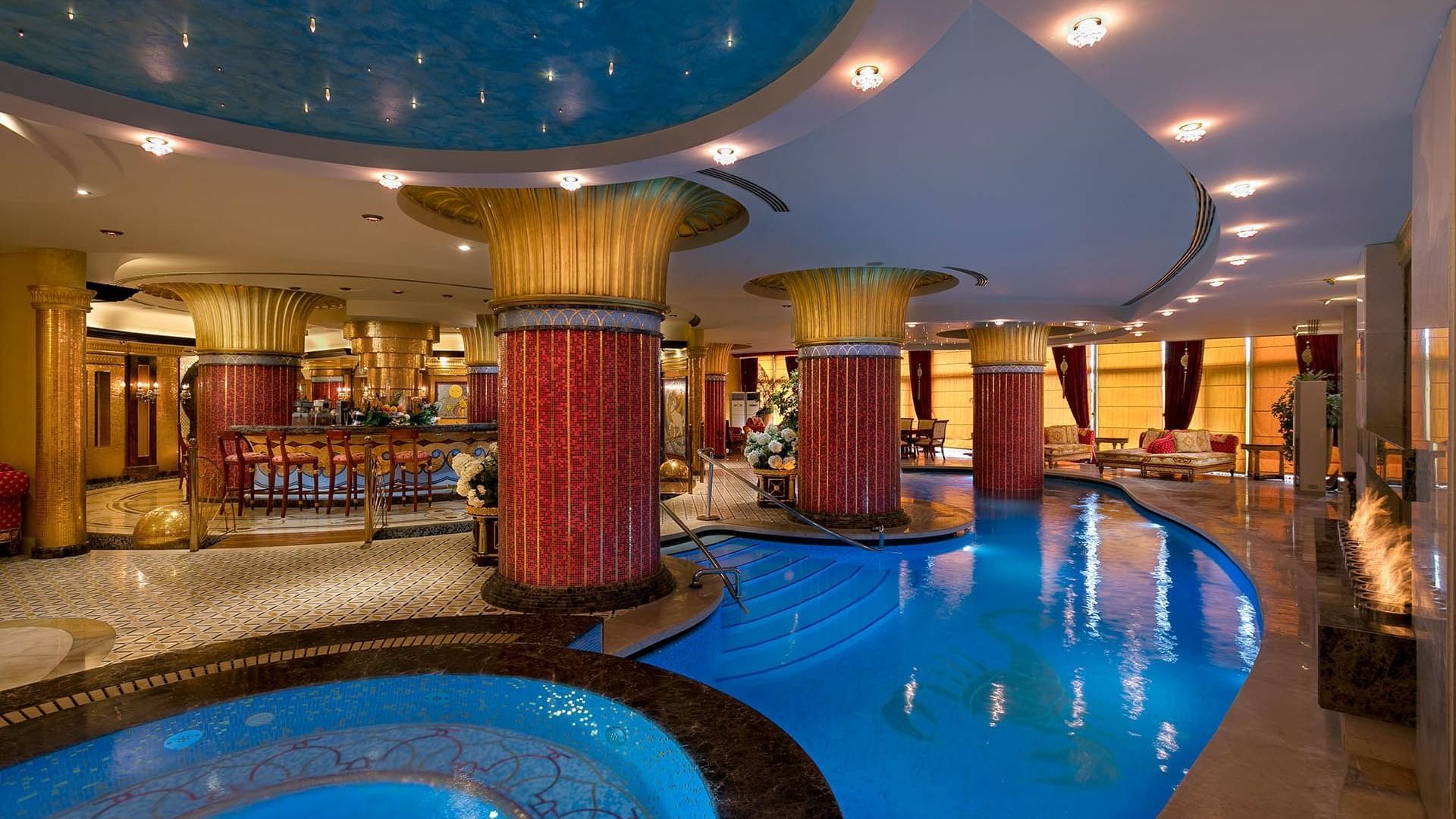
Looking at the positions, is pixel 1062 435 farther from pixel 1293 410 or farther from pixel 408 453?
pixel 408 453

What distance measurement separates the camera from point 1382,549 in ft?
15.2

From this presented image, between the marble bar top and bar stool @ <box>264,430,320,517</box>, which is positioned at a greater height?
the marble bar top

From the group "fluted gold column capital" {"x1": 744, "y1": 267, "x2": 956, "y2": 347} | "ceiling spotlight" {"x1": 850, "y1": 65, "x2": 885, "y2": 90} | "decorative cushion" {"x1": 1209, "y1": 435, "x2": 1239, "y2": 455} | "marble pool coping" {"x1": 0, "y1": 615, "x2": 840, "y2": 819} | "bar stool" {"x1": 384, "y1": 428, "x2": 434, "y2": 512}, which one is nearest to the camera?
"marble pool coping" {"x1": 0, "y1": 615, "x2": 840, "y2": 819}

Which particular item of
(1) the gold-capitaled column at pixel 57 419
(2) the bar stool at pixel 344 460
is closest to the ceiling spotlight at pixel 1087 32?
(2) the bar stool at pixel 344 460

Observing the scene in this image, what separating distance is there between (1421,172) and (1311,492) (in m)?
10.9

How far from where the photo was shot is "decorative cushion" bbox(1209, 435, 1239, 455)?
47.4ft

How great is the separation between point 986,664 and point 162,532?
25.9 ft

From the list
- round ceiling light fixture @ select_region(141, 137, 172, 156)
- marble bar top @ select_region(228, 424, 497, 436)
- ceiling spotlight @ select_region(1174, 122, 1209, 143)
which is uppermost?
ceiling spotlight @ select_region(1174, 122, 1209, 143)

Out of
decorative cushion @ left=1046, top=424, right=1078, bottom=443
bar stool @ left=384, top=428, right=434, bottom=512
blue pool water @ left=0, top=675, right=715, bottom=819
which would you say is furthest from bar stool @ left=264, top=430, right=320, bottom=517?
decorative cushion @ left=1046, top=424, right=1078, bottom=443


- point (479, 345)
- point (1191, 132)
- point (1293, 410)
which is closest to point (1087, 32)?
point (1191, 132)

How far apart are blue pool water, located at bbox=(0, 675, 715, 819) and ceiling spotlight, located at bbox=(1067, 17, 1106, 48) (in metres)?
2.99

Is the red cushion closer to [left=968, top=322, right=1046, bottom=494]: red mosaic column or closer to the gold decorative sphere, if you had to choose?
[left=968, top=322, right=1046, bottom=494]: red mosaic column

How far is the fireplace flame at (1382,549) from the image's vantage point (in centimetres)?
357

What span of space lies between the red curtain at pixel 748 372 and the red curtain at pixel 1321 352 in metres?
15.2
